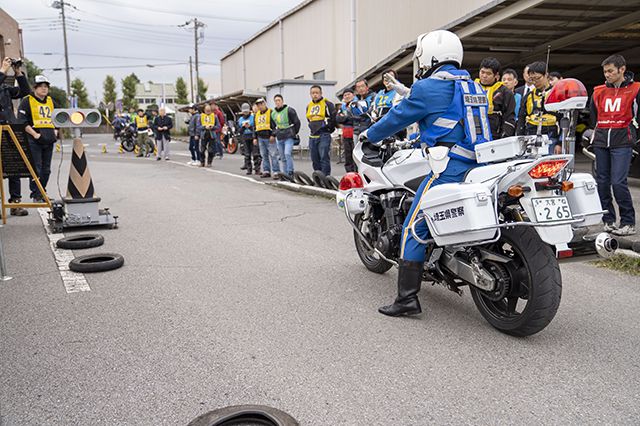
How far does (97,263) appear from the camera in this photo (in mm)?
5758

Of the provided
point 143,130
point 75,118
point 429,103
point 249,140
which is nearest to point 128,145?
point 143,130

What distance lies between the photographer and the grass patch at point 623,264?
561 centimetres

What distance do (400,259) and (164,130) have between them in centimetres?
1829

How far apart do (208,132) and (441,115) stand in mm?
15130

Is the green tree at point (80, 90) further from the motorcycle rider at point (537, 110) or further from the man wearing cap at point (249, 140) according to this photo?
the motorcycle rider at point (537, 110)

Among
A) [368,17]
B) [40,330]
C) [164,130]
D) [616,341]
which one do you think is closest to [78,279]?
[40,330]

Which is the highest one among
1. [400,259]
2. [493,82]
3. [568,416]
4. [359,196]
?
[493,82]

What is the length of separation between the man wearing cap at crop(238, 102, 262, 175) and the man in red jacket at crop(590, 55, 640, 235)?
33.1 ft

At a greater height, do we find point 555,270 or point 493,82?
point 493,82

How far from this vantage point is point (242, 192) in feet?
39.9

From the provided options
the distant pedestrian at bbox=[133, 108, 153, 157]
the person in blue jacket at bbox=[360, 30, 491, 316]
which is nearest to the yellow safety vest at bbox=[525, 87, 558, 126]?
the person in blue jacket at bbox=[360, 30, 491, 316]

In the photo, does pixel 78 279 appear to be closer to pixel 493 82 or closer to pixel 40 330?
pixel 40 330

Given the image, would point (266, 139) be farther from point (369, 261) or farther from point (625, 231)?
point (625, 231)

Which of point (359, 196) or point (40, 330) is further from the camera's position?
point (359, 196)
